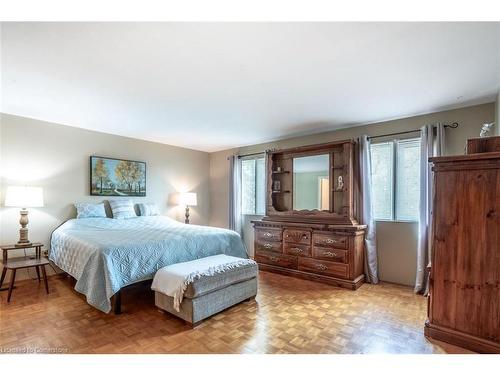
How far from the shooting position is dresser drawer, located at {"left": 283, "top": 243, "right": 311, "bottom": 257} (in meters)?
3.65

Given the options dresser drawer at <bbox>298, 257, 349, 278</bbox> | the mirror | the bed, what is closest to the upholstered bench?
the bed

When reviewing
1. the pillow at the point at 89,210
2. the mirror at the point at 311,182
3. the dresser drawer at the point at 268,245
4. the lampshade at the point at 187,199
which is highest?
the mirror at the point at 311,182

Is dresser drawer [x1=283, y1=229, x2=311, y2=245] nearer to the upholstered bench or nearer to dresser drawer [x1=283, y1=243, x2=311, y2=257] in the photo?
dresser drawer [x1=283, y1=243, x2=311, y2=257]

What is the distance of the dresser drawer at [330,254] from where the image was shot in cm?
333

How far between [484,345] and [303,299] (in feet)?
4.94

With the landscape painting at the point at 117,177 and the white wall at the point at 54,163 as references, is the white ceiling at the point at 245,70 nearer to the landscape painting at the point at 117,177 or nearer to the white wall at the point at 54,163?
the white wall at the point at 54,163

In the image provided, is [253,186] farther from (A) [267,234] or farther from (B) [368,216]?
(B) [368,216]

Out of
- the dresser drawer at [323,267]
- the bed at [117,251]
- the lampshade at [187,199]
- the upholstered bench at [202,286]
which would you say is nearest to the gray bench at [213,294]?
the upholstered bench at [202,286]

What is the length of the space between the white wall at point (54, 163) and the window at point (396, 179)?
12.5ft

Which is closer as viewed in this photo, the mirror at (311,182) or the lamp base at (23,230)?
the lamp base at (23,230)

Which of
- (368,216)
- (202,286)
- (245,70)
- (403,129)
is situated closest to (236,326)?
(202,286)

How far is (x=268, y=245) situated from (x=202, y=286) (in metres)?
1.98
